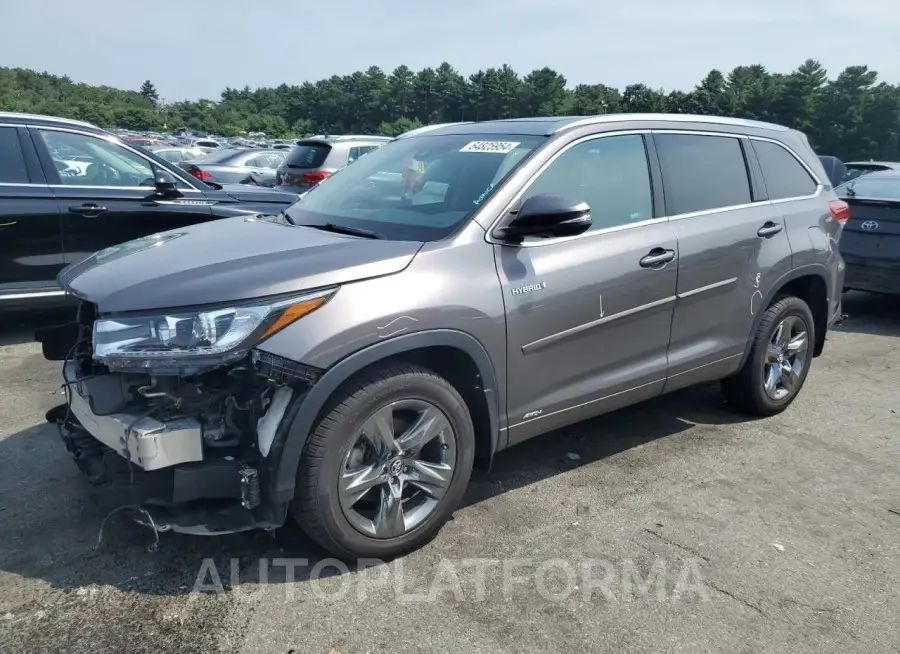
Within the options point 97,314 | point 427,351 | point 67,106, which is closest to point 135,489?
point 97,314

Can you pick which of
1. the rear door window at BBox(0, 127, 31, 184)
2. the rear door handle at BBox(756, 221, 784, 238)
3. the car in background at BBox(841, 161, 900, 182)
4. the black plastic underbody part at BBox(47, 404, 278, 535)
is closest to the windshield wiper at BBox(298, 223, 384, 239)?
the black plastic underbody part at BBox(47, 404, 278, 535)

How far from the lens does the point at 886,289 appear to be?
24.7 feet

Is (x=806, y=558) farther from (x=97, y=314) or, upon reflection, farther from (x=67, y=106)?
(x=67, y=106)

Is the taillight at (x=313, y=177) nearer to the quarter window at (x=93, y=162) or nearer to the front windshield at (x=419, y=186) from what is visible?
the quarter window at (x=93, y=162)

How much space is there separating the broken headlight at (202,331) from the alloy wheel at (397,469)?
52 centimetres

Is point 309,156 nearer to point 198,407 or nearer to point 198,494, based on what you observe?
point 198,407

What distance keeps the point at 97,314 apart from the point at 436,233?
4.64 feet

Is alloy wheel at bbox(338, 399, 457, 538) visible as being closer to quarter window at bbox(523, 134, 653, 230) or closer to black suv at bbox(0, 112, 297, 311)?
quarter window at bbox(523, 134, 653, 230)

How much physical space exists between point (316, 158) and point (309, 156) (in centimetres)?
18

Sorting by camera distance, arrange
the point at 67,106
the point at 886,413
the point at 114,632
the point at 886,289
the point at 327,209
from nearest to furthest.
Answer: the point at 114,632
the point at 327,209
the point at 886,413
the point at 886,289
the point at 67,106

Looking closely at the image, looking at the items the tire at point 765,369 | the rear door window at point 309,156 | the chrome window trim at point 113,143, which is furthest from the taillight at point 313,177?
the tire at point 765,369

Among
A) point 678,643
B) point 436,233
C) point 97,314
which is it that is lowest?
point 678,643

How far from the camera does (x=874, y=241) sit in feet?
24.9

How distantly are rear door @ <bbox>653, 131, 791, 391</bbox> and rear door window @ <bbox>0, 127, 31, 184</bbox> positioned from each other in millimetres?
4753
